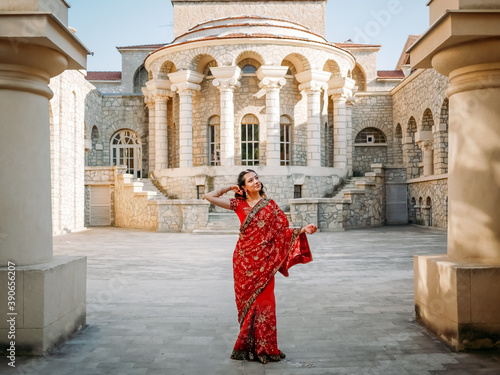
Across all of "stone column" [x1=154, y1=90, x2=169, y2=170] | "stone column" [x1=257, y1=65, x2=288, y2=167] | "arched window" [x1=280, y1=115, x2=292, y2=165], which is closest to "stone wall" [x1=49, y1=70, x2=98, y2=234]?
"stone column" [x1=154, y1=90, x2=169, y2=170]

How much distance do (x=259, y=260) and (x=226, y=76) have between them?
17.2m

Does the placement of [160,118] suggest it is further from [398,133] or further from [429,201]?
[429,201]

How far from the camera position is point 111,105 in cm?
2569

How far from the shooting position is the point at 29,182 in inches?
178

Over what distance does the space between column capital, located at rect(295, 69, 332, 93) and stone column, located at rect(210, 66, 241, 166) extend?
9.50 ft

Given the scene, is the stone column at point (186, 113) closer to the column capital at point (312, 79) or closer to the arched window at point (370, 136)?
the column capital at point (312, 79)

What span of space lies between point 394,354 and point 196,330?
206 centimetres

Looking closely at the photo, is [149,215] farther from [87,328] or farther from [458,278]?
[458,278]

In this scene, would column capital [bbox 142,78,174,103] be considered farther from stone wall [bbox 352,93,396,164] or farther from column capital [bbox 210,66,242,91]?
stone wall [bbox 352,93,396,164]

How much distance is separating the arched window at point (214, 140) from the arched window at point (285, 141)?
303 cm

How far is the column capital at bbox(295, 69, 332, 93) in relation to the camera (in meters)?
21.2

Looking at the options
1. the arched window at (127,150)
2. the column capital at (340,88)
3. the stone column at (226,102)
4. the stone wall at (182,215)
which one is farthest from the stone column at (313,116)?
the arched window at (127,150)

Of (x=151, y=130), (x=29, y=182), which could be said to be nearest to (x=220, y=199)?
(x=29, y=182)

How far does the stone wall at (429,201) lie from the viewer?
727 inches
